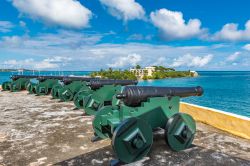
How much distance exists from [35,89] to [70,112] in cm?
657

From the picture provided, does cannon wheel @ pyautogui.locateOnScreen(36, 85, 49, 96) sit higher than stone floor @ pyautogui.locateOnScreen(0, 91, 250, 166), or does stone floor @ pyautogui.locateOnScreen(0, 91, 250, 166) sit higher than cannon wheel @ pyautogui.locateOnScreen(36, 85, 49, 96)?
cannon wheel @ pyautogui.locateOnScreen(36, 85, 49, 96)

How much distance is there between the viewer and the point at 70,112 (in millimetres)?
8016

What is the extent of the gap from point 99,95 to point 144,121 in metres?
3.44

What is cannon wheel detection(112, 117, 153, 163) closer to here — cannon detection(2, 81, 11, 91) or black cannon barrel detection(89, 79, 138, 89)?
black cannon barrel detection(89, 79, 138, 89)

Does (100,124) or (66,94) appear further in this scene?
(66,94)

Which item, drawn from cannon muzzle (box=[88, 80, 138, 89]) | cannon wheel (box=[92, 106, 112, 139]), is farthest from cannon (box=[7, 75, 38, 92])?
cannon wheel (box=[92, 106, 112, 139])

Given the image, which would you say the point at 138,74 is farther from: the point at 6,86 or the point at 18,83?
the point at 18,83

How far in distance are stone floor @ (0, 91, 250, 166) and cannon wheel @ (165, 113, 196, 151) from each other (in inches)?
5.1

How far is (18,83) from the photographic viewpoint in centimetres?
1605

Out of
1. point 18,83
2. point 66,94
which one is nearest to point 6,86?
point 18,83

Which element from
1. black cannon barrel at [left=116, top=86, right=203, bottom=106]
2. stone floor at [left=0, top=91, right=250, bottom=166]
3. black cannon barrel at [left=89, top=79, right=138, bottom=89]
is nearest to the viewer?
stone floor at [left=0, top=91, right=250, bottom=166]

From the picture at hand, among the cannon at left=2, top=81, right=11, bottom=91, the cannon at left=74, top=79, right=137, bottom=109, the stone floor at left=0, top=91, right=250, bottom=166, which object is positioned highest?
the cannon at left=74, top=79, right=137, bottom=109

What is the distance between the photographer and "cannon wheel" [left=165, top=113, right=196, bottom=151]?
4.34 meters

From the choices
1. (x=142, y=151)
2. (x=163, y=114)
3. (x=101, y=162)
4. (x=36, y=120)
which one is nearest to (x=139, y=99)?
(x=163, y=114)
